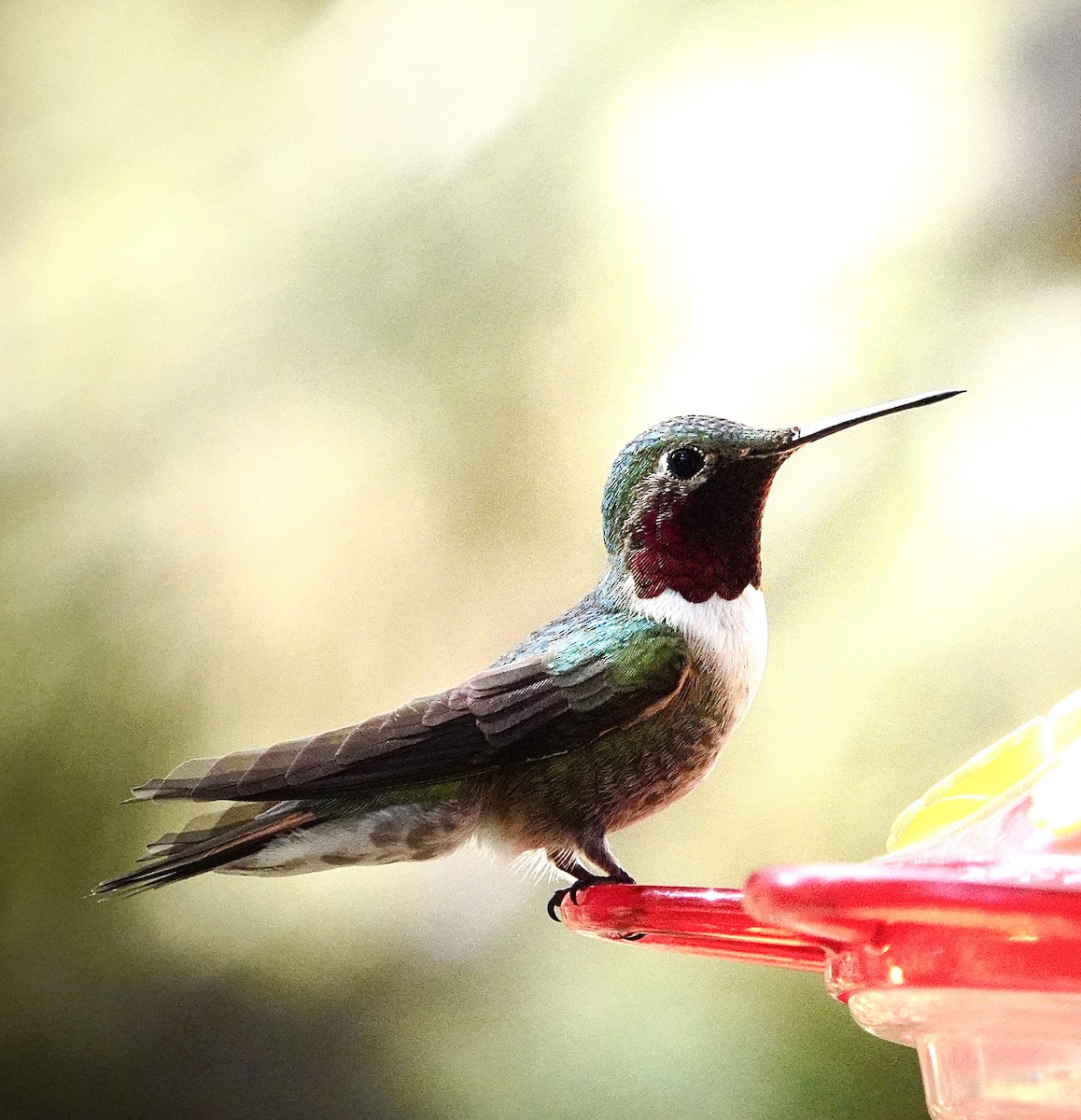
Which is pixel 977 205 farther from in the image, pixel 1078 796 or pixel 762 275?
pixel 1078 796

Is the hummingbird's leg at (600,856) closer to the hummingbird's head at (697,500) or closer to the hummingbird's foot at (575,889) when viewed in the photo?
the hummingbird's foot at (575,889)

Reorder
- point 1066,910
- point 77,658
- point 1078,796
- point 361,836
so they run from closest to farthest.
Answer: point 1066,910 < point 1078,796 < point 361,836 < point 77,658

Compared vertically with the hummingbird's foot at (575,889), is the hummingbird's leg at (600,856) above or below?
above

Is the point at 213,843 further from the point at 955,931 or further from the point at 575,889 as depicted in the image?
the point at 955,931

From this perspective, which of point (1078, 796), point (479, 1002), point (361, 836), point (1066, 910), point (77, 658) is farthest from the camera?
point (77, 658)

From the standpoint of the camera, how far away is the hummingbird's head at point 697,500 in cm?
115

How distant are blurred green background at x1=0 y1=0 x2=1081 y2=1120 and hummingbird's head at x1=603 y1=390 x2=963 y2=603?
0.88 meters

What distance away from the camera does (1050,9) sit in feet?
6.90

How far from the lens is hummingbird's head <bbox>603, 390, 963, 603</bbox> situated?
3.76ft

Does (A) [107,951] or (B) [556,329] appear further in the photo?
(B) [556,329]

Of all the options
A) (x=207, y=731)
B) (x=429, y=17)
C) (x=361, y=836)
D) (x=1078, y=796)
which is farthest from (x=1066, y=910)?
(x=429, y=17)

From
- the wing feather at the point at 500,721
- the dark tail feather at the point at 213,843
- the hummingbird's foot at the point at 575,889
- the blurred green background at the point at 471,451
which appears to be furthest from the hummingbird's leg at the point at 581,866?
the blurred green background at the point at 471,451

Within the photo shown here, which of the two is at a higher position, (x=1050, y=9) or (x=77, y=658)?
(x=1050, y=9)

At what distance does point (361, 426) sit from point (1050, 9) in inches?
49.6
